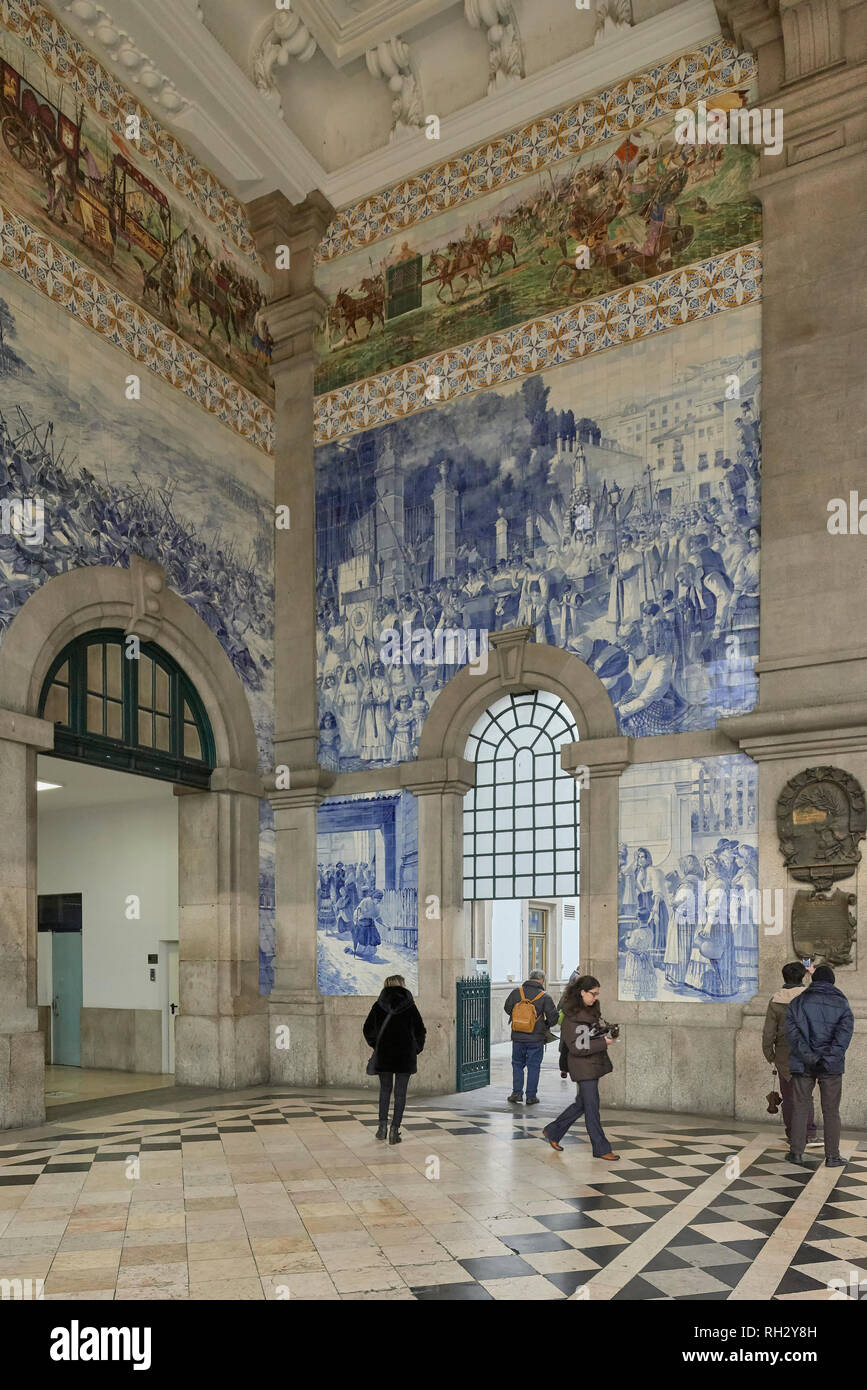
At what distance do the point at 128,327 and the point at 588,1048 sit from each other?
33.6 feet

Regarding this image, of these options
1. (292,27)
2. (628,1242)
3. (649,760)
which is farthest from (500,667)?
(292,27)

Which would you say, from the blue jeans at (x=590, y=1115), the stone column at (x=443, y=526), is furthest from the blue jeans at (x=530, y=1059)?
the stone column at (x=443, y=526)

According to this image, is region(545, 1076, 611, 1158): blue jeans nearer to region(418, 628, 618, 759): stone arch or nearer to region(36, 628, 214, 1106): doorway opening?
region(418, 628, 618, 759): stone arch

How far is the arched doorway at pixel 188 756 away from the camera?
11672 mm

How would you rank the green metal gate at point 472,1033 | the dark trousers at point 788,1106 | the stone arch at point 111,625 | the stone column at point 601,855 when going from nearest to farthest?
the dark trousers at point 788,1106 → the stone arch at point 111,625 → the stone column at point 601,855 → the green metal gate at point 472,1033

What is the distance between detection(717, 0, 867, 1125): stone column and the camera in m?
11.3

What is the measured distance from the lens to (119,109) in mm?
13914

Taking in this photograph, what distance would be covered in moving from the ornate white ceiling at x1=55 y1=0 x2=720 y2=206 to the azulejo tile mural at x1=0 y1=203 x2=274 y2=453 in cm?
293

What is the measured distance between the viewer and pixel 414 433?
15102mm

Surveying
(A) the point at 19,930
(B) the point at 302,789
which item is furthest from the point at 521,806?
(A) the point at 19,930

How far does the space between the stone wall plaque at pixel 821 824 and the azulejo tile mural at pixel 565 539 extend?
3.97 ft

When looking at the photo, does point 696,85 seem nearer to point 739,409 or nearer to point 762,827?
point 739,409

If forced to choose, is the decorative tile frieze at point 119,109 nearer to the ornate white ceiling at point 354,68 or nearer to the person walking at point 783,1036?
the ornate white ceiling at point 354,68

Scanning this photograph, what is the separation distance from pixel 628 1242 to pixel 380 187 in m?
14.3
